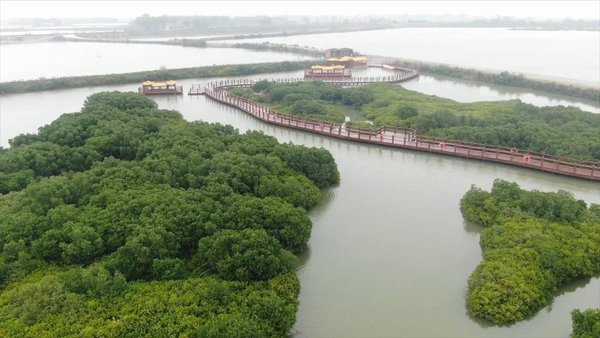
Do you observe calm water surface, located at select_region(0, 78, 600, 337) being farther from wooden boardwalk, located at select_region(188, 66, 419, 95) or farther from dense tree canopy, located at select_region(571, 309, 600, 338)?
wooden boardwalk, located at select_region(188, 66, 419, 95)

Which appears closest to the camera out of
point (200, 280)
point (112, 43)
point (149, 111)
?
point (200, 280)

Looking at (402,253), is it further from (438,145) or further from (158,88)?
(158,88)

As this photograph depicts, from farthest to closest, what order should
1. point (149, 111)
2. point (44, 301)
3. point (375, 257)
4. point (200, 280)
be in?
point (149, 111)
point (375, 257)
point (200, 280)
point (44, 301)

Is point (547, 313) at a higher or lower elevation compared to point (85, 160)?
lower

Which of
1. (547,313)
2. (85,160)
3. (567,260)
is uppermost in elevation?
(85,160)

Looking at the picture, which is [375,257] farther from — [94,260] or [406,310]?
[94,260]

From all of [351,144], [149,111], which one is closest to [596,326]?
[351,144]

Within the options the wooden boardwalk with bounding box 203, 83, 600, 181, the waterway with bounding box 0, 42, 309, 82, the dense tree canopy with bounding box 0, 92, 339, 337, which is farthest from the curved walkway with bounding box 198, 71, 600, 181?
the waterway with bounding box 0, 42, 309, 82
